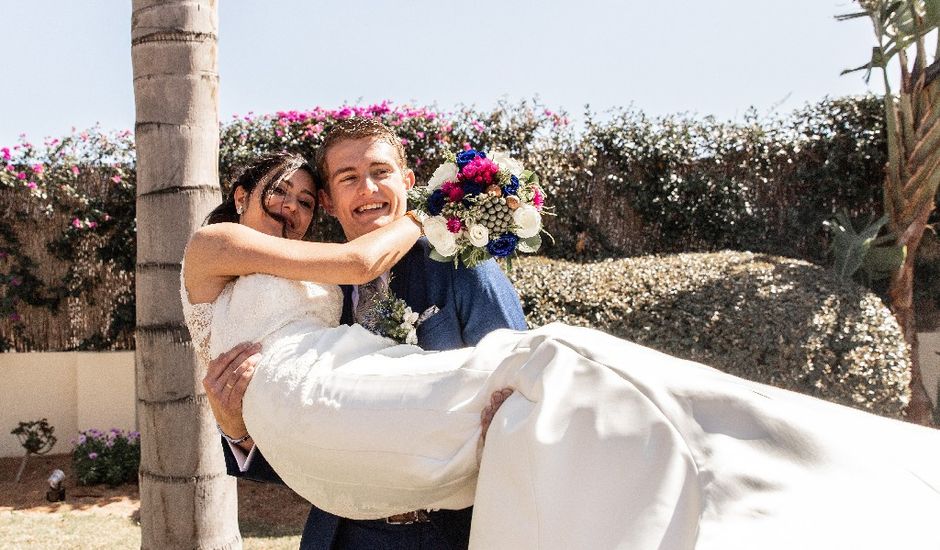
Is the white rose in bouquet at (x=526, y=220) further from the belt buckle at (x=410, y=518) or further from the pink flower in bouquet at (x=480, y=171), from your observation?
the belt buckle at (x=410, y=518)

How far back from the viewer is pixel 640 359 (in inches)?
73.2

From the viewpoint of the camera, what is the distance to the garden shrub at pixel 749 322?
6.30 meters

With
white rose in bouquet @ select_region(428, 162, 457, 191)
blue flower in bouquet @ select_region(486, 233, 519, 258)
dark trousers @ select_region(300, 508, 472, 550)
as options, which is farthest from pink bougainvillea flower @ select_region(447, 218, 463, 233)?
dark trousers @ select_region(300, 508, 472, 550)

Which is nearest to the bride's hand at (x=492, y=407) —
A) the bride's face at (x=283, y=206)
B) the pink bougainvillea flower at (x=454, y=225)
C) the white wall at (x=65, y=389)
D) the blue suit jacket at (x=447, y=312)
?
the blue suit jacket at (x=447, y=312)

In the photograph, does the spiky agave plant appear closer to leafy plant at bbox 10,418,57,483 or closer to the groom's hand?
the groom's hand

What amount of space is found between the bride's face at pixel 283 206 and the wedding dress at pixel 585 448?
65 cm

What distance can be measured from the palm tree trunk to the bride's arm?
0.81 m

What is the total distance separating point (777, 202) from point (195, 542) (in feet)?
27.0

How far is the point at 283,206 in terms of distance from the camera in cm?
281

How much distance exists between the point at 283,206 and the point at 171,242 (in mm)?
717

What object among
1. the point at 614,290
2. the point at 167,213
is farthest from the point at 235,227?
the point at 614,290

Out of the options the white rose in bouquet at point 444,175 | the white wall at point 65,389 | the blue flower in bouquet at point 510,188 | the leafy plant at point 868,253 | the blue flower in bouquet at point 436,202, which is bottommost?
the white wall at point 65,389

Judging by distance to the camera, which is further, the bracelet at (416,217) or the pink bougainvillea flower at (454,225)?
the bracelet at (416,217)

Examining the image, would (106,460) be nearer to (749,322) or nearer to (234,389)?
(749,322)
